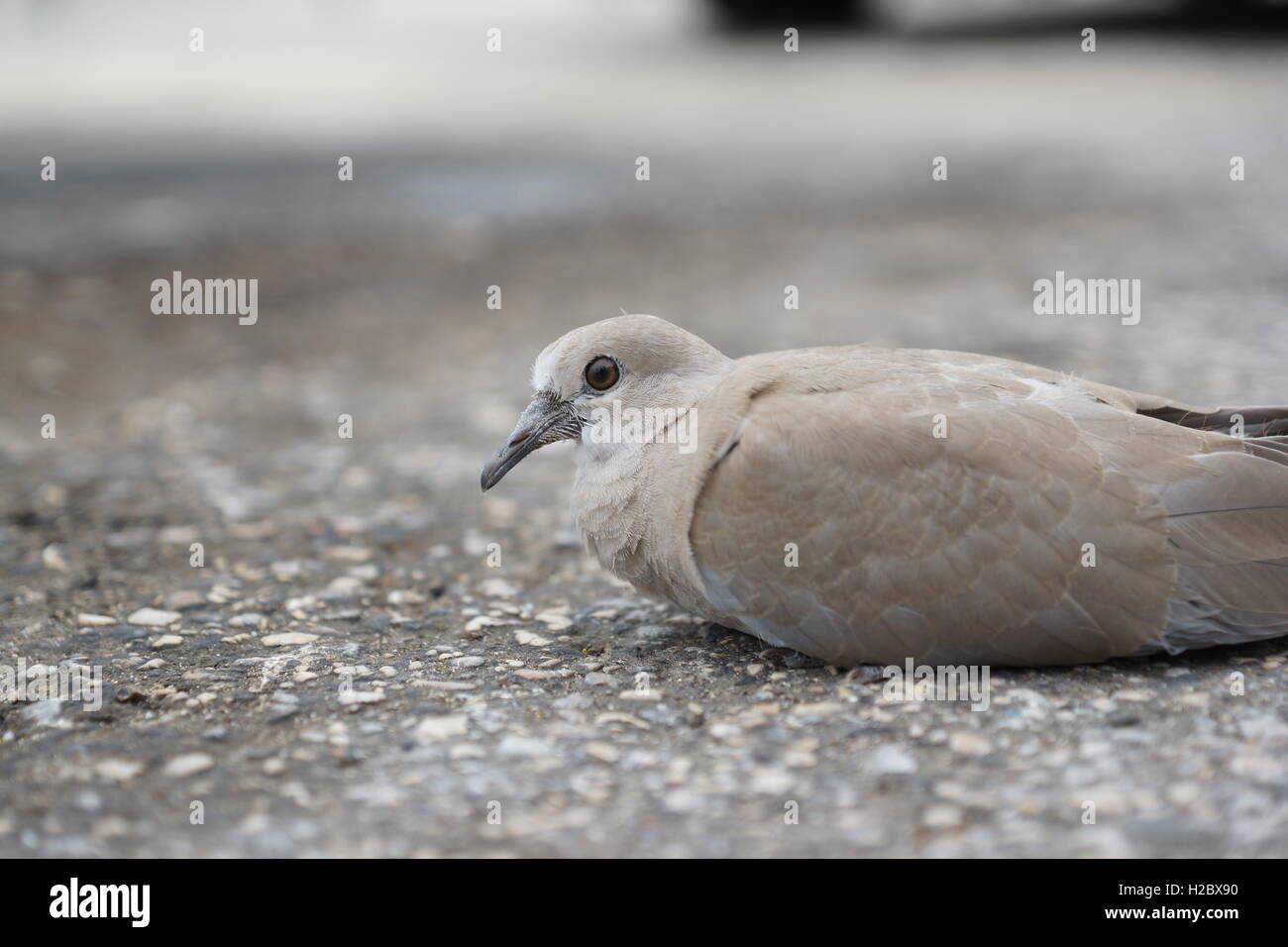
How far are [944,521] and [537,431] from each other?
1.42 meters

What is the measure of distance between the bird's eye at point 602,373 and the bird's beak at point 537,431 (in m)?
0.12

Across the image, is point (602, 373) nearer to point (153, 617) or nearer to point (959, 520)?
point (959, 520)

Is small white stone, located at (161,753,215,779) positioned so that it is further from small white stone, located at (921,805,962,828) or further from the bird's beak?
small white stone, located at (921,805,962,828)

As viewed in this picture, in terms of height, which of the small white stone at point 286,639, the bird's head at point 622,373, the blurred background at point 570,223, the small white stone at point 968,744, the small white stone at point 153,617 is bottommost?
the small white stone at point 968,744

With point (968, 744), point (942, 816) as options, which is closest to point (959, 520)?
point (968, 744)

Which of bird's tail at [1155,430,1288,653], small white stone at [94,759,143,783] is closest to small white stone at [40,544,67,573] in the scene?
small white stone at [94,759,143,783]

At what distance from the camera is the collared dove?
3.59m

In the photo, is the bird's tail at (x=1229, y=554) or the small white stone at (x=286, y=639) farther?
the small white stone at (x=286, y=639)

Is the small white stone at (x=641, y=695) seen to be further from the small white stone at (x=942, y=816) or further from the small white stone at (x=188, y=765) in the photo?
the small white stone at (x=188, y=765)

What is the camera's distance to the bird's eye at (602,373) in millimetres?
4211

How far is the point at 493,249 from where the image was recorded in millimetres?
10328

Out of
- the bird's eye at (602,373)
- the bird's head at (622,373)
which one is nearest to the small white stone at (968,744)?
the bird's head at (622,373)

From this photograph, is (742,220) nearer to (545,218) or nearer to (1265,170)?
(545,218)

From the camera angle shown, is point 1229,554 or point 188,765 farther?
point 1229,554
